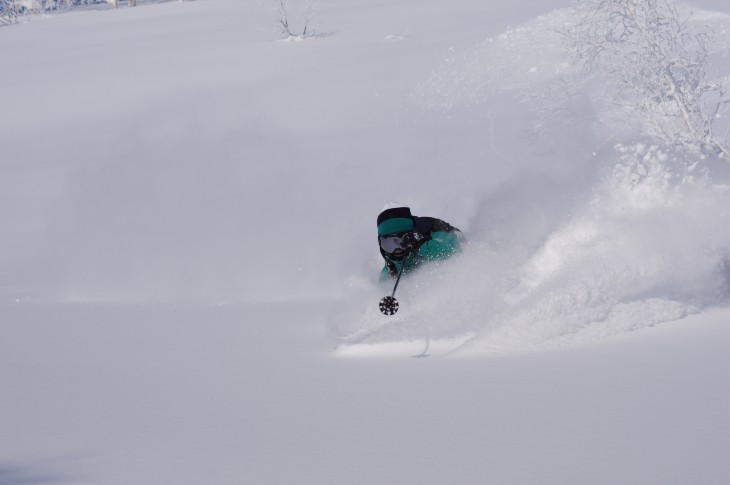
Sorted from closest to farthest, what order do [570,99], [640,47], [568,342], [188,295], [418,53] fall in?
[568,342] → [188,295] → [640,47] → [570,99] → [418,53]

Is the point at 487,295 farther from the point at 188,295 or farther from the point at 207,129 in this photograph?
the point at 207,129

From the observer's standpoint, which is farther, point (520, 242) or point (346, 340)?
point (520, 242)

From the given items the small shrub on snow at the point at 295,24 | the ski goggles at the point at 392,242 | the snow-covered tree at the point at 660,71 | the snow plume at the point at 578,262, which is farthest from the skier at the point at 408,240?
the small shrub on snow at the point at 295,24

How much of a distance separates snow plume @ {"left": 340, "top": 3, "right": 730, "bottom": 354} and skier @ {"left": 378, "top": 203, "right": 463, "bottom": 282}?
0.13 m

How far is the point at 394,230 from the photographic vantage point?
7395 millimetres

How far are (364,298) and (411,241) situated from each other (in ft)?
2.82

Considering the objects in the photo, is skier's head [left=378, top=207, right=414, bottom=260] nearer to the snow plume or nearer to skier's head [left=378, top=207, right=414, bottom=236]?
skier's head [left=378, top=207, right=414, bottom=236]

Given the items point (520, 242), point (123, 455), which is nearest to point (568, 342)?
point (520, 242)

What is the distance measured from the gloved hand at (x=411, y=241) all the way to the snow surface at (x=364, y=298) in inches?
10.2

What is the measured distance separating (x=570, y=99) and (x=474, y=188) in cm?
338

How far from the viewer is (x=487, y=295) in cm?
752

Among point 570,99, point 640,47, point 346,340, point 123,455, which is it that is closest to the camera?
point 123,455

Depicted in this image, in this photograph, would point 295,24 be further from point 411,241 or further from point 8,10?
point 8,10

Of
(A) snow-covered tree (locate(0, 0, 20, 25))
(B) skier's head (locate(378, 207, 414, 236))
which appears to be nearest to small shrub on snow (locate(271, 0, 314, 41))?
(B) skier's head (locate(378, 207, 414, 236))
